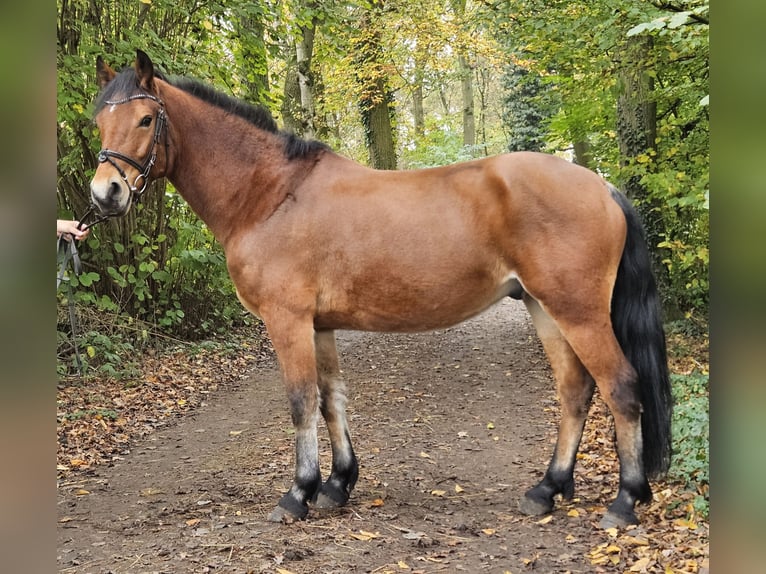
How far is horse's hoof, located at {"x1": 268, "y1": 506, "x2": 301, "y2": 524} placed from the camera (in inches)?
150

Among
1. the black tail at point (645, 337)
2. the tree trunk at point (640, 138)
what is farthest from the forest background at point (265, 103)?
the black tail at point (645, 337)

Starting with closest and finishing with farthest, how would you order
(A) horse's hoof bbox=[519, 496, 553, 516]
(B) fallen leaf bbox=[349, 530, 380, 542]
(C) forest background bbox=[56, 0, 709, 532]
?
(B) fallen leaf bbox=[349, 530, 380, 542] < (A) horse's hoof bbox=[519, 496, 553, 516] < (C) forest background bbox=[56, 0, 709, 532]

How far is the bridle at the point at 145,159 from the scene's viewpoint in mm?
3625

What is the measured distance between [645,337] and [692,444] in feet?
4.00

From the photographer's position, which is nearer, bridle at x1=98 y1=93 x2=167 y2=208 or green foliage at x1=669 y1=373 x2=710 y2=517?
bridle at x1=98 y1=93 x2=167 y2=208

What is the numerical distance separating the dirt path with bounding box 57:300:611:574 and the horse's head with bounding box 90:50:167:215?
203cm

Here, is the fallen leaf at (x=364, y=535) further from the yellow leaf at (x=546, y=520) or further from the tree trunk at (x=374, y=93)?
the tree trunk at (x=374, y=93)

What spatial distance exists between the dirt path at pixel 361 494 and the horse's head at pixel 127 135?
6.67 feet

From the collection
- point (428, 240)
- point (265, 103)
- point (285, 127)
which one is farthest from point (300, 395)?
point (265, 103)

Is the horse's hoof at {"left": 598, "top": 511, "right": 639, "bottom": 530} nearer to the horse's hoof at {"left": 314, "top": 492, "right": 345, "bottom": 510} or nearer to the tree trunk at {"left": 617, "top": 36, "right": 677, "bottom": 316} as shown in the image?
the horse's hoof at {"left": 314, "top": 492, "right": 345, "bottom": 510}

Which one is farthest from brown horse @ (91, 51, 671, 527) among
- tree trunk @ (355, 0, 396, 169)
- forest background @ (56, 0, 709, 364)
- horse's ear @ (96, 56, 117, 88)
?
tree trunk @ (355, 0, 396, 169)

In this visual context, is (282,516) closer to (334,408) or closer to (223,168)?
(334,408)

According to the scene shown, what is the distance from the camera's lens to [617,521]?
3602 mm

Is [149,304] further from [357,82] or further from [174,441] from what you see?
[357,82]
